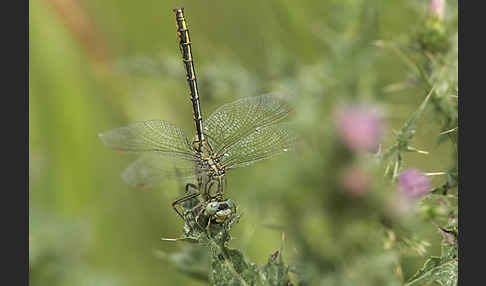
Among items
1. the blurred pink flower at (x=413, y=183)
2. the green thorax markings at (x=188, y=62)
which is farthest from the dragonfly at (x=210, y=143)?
the blurred pink flower at (x=413, y=183)

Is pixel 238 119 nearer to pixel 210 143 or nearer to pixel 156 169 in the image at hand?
pixel 210 143

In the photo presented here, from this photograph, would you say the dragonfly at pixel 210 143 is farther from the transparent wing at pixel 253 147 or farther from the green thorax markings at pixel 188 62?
the green thorax markings at pixel 188 62

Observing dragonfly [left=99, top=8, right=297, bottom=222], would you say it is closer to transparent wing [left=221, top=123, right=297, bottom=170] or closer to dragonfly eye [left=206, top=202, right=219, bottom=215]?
transparent wing [left=221, top=123, right=297, bottom=170]

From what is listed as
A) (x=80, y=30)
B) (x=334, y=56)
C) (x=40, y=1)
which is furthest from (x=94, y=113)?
(x=334, y=56)

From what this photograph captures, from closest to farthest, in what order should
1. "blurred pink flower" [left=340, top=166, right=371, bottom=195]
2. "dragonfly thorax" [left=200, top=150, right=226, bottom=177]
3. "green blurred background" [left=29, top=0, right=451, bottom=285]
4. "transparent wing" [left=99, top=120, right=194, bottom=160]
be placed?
"blurred pink flower" [left=340, top=166, right=371, bottom=195]
"dragonfly thorax" [left=200, top=150, right=226, bottom=177]
"transparent wing" [left=99, top=120, right=194, bottom=160]
"green blurred background" [left=29, top=0, right=451, bottom=285]

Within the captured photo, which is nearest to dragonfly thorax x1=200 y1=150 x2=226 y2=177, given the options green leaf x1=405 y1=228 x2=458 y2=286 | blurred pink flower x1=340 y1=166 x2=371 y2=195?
green leaf x1=405 y1=228 x2=458 y2=286

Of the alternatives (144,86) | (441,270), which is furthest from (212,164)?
(144,86)

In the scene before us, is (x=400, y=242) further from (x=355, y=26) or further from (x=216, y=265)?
(x=355, y=26)

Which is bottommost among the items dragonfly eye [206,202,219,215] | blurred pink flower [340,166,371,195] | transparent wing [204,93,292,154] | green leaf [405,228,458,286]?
green leaf [405,228,458,286]
